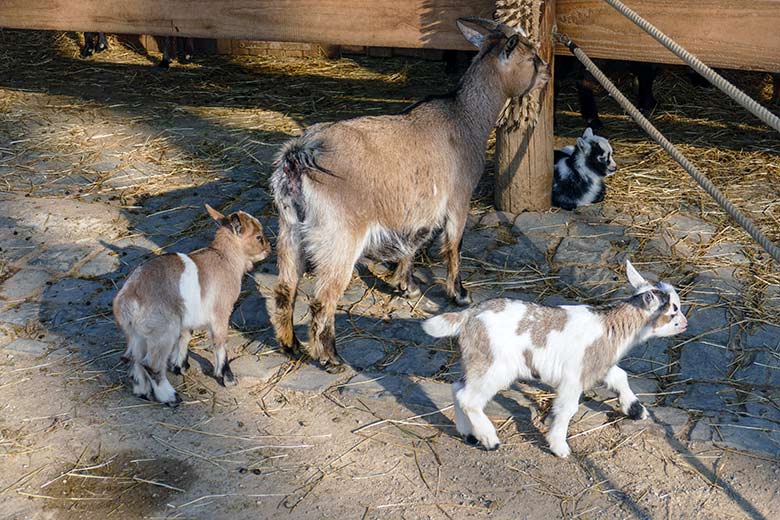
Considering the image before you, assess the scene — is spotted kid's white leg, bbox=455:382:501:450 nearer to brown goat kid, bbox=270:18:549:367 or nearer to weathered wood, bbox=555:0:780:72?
brown goat kid, bbox=270:18:549:367

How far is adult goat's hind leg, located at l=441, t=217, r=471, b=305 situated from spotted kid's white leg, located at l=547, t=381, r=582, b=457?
1426 mm

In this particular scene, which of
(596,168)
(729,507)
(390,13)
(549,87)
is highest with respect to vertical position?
(390,13)

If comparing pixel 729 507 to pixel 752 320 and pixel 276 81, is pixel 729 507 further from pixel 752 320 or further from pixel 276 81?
pixel 276 81

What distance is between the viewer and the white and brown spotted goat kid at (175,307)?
4363 millimetres

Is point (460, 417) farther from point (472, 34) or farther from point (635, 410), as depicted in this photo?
point (472, 34)

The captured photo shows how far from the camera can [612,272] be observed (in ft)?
18.4


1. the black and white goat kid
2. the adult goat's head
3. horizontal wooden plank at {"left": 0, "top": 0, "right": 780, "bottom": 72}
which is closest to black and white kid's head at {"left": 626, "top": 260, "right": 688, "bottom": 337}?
the adult goat's head

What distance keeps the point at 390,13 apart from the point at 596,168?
1750 millimetres

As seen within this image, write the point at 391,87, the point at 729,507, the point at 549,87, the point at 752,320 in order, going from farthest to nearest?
1. the point at 391,87
2. the point at 549,87
3. the point at 752,320
4. the point at 729,507

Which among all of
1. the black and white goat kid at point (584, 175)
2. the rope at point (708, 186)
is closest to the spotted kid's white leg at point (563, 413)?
the rope at point (708, 186)

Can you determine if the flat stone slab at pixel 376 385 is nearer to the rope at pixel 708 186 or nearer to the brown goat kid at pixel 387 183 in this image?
the brown goat kid at pixel 387 183

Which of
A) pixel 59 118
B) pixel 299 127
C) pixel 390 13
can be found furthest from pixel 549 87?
pixel 59 118

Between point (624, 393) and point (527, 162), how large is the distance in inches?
93.9

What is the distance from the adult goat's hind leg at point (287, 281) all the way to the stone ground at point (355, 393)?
14cm
